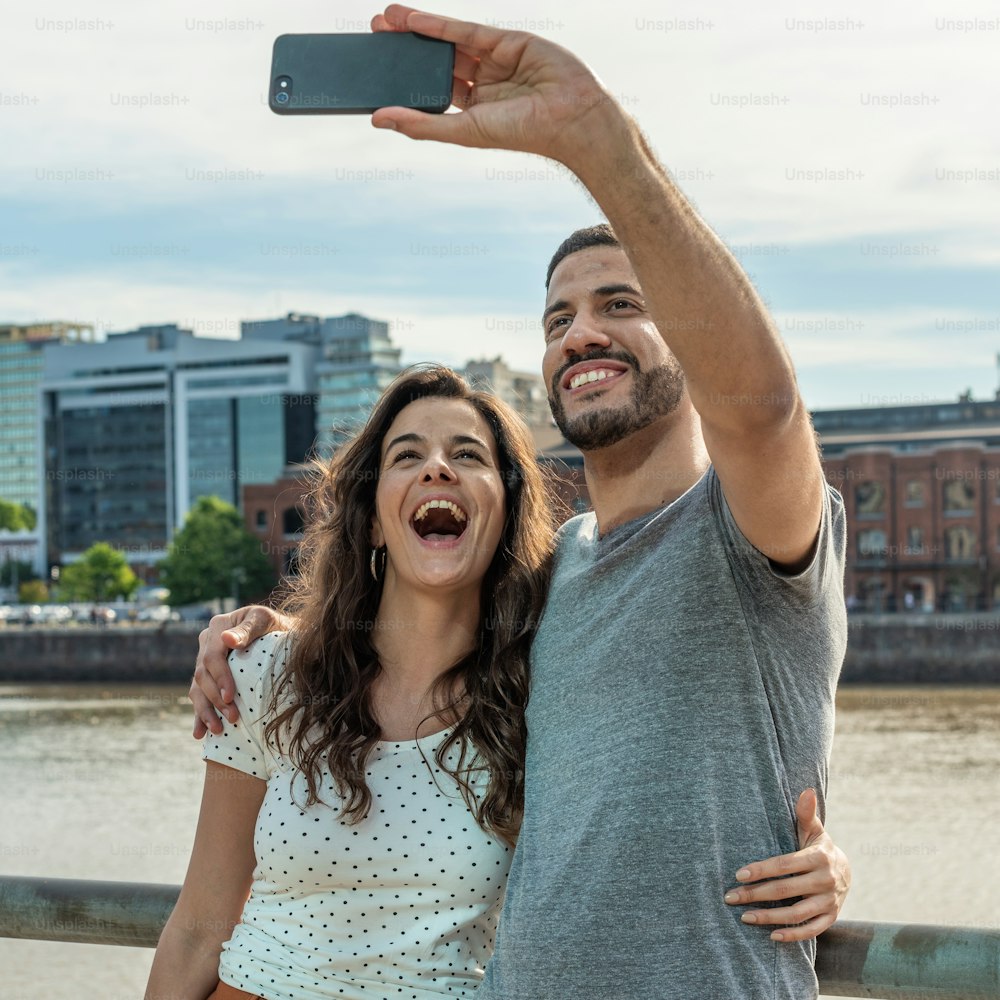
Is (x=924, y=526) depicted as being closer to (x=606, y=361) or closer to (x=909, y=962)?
(x=606, y=361)

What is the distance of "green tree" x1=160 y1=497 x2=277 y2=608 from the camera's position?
210ft

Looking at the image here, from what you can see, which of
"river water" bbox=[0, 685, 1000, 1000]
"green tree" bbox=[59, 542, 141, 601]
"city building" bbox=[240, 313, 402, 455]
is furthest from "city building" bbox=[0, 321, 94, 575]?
"river water" bbox=[0, 685, 1000, 1000]

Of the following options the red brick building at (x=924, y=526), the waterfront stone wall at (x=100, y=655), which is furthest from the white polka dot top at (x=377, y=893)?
the red brick building at (x=924, y=526)

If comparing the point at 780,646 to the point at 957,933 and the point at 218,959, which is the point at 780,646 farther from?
the point at 218,959

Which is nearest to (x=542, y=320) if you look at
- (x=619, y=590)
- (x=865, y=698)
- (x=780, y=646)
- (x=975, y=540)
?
(x=619, y=590)

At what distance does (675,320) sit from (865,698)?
3850 cm

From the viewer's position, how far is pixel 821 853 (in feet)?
7.09

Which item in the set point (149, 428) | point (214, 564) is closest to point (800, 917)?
point (214, 564)

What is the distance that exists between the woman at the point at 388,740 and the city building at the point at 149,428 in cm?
9231

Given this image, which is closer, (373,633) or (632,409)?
(632,409)

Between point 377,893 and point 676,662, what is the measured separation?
760 mm

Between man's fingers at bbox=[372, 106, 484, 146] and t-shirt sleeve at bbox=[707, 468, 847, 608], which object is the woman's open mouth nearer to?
t-shirt sleeve at bbox=[707, 468, 847, 608]

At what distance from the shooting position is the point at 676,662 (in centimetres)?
214

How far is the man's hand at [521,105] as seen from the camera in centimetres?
179
